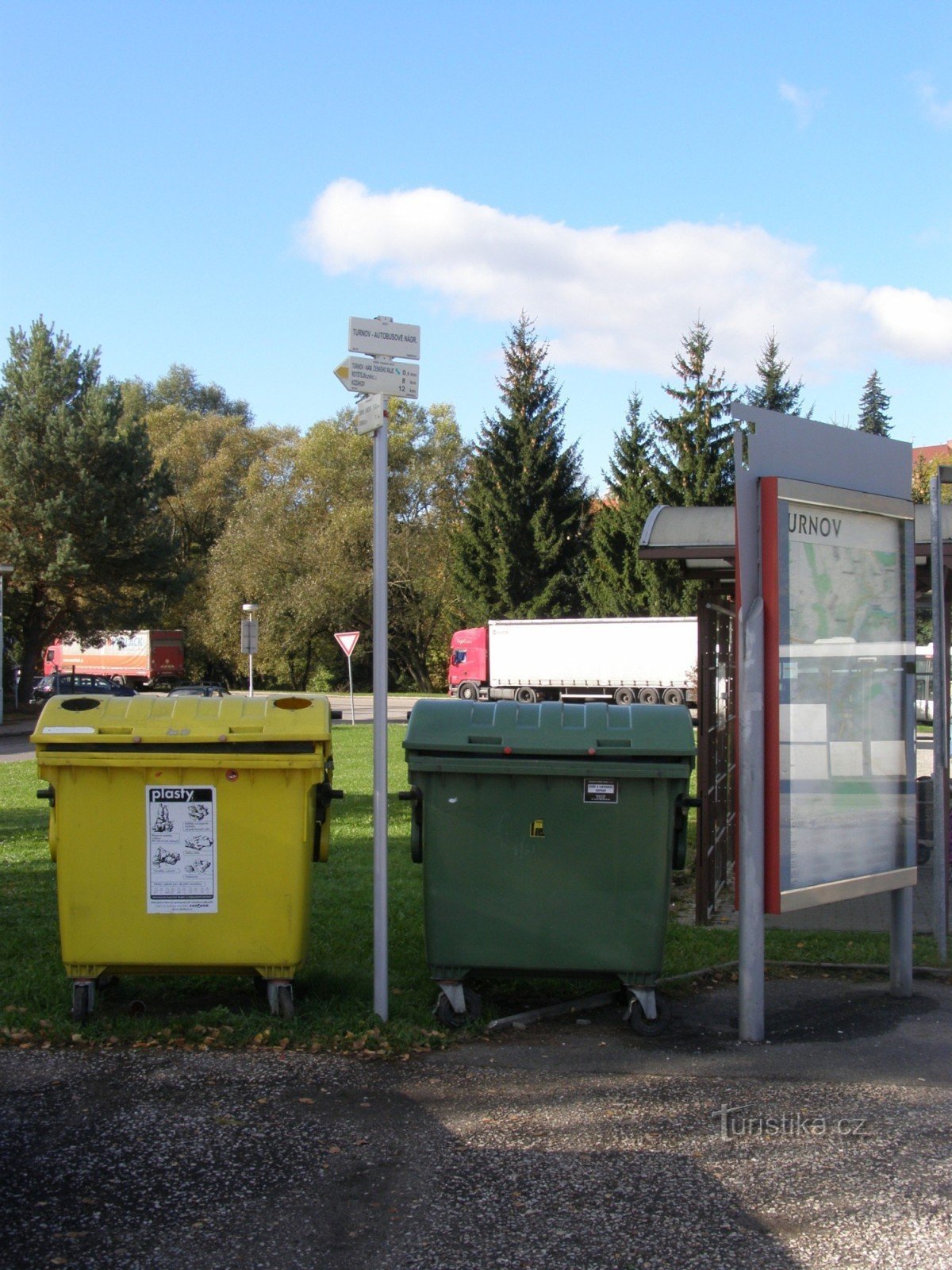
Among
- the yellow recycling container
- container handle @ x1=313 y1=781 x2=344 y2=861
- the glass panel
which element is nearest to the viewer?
the yellow recycling container

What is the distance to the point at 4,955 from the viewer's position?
6590mm

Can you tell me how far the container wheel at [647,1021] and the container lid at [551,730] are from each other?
1.10m

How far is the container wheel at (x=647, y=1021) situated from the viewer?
5.28m

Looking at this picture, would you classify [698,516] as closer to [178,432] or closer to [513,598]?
[513,598]

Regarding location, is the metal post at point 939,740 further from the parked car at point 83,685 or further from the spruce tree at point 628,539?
the spruce tree at point 628,539

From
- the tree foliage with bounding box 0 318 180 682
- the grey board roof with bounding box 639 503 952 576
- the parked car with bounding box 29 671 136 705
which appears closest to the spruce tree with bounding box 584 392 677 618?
the tree foliage with bounding box 0 318 180 682

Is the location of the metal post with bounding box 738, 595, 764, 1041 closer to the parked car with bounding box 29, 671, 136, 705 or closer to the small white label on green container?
the small white label on green container

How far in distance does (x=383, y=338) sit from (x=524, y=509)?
42346mm

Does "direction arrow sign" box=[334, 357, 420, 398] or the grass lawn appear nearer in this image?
the grass lawn

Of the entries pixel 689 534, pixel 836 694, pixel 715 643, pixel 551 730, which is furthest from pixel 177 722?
pixel 715 643

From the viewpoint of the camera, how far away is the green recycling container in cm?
528

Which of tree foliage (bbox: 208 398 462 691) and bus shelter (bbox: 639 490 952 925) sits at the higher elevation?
tree foliage (bbox: 208 398 462 691)

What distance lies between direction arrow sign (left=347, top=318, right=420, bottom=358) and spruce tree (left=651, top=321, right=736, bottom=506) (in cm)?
3837

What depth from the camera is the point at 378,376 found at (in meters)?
5.62
